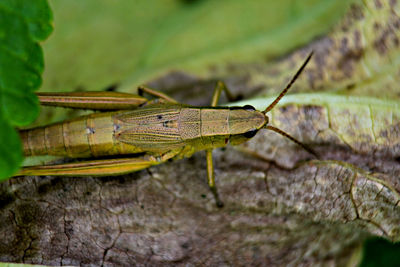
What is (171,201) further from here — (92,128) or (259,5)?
(259,5)

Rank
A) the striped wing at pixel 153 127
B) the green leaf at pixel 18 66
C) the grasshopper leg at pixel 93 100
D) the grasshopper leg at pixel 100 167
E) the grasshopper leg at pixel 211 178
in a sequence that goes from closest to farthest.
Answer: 1. the green leaf at pixel 18 66
2. the grasshopper leg at pixel 100 167
3. the grasshopper leg at pixel 211 178
4. the grasshopper leg at pixel 93 100
5. the striped wing at pixel 153 127

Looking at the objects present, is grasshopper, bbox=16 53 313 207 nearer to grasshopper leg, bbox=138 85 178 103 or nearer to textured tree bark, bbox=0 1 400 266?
grasshopper leg, bbox=138 85 178 103

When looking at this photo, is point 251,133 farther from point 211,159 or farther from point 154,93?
point 154,93

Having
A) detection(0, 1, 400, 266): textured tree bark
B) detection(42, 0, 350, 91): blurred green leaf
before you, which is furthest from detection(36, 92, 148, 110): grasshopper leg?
detection(0, 1, 400, 266): textured tree bark

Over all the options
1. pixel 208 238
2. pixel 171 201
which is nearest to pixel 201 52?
pixel 171 201

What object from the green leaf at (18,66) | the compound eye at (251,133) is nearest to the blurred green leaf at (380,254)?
the compound eye at (251,133)

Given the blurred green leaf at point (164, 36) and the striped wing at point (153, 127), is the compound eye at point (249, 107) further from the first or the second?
the blurred green leaf at point (164, 36)
